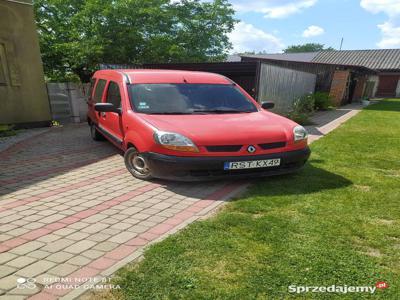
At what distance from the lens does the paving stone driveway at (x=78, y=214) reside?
2670 mm

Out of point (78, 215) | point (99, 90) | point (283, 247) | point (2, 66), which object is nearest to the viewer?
point (283, 247)

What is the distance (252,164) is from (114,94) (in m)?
3.34

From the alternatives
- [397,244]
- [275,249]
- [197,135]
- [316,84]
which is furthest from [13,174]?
[316,84]

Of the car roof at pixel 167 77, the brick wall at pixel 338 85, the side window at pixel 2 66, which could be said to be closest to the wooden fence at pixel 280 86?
the car roof at pixel 167 77

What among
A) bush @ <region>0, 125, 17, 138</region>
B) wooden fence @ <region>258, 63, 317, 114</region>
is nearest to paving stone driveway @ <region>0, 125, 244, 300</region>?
bush @ <region>0, 125, 17, 138</region>

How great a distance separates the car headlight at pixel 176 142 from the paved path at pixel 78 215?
673 mm

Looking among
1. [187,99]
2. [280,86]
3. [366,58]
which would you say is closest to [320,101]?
[280,86]

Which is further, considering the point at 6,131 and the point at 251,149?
the point at 6,131

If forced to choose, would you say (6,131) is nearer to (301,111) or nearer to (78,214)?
(78,214)

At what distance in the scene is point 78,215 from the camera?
372 centimetres

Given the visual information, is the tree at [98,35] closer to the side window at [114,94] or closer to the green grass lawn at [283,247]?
the side window at [114,94]

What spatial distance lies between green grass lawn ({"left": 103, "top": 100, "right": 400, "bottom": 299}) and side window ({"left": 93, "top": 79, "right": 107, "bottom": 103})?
4428 millimetres

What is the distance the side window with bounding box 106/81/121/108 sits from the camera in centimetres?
588

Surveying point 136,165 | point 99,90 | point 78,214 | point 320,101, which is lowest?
point 320,101
